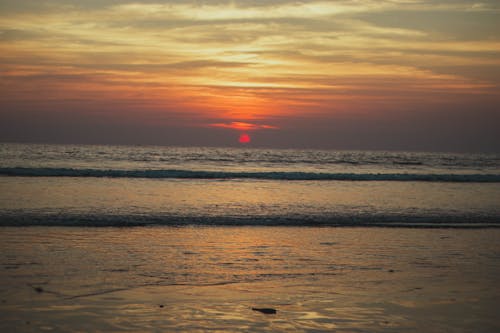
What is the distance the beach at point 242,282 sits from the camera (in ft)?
18.0

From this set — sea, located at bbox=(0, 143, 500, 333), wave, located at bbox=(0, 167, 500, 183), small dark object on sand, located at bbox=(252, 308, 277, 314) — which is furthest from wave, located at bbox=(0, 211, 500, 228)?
wave, located at bbox=(0, 167, 500, 183)

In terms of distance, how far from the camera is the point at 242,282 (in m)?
7.20

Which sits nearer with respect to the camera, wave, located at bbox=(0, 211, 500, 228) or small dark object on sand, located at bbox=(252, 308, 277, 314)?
small dark object on sand, located at bbox=(252, 308, 277, 314)

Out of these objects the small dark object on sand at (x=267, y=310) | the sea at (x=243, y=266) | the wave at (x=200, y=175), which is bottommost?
the wave at (x=200, y=175)

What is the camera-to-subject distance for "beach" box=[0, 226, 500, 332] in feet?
18.0

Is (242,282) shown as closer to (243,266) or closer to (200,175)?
(243,266)

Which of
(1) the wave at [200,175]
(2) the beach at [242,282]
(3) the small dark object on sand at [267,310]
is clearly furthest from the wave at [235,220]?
(1) the wave at [200,175]

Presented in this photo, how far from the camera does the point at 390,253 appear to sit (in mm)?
9594

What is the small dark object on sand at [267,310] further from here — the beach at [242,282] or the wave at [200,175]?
the wave at [200,175]

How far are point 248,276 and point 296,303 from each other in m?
1.49

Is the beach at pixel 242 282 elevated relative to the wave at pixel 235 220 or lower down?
elevated

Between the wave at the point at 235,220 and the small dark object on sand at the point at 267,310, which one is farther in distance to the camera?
the wave at the point at 235,220

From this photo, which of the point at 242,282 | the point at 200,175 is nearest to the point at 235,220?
the point at 242,282

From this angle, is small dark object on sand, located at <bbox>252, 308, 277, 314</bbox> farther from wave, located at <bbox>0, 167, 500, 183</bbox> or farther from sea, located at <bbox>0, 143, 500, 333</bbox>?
wave, located at <bbox>0, 167, 500, 183</bbox>
